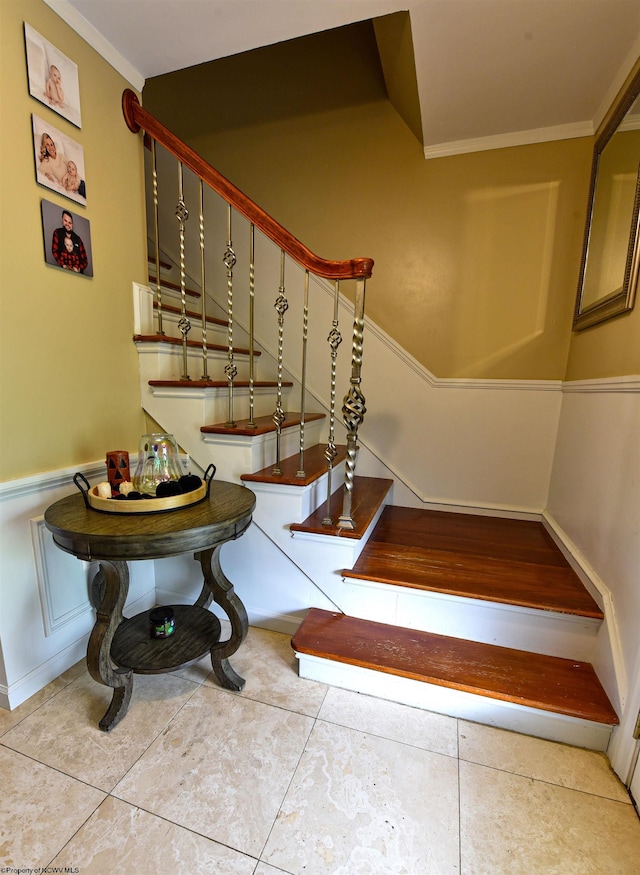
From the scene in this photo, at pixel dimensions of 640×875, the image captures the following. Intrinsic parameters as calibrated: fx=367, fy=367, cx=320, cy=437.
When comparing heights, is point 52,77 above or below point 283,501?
above

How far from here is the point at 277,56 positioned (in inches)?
93.4

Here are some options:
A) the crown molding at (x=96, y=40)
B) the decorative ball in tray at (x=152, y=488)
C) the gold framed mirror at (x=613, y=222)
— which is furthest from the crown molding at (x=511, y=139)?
the decorative ball in tray at (x=152, y=488)

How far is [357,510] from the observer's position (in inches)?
69.1

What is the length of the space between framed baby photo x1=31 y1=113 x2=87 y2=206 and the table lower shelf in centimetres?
158

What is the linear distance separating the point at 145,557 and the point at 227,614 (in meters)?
0.45

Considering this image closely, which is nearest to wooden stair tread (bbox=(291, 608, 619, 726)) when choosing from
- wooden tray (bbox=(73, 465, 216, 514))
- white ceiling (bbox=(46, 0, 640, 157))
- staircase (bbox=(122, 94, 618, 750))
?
staircase (bbox=(122, 94, 618, 750))

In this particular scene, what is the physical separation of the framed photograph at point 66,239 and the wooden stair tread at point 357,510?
1.27m

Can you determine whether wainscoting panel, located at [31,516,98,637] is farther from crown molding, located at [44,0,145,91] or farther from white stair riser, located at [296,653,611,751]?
crown molding, located at [44,0,145,91]

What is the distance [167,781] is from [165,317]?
1783 millimetres

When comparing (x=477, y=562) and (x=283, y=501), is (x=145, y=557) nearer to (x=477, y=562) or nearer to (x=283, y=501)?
(x=283, y=501)

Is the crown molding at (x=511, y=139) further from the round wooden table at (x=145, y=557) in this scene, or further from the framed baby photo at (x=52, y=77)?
the round wooden table at (x=145, y=557)

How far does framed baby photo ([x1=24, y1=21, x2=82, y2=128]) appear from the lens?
114 cm

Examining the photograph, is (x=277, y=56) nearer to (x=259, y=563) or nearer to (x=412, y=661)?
(x=259, y=563)

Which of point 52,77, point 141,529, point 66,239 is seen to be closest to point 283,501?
point 141,529
